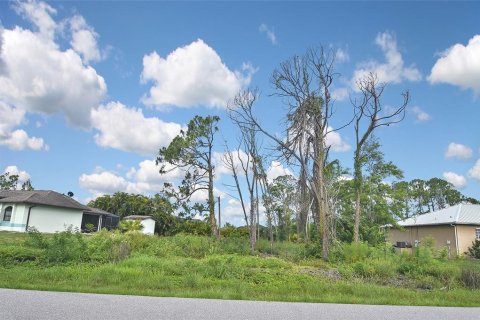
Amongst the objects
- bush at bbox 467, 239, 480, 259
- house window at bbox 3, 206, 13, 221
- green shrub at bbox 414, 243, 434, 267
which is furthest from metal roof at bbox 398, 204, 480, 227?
house window at bbox 3, 206, 13, 221

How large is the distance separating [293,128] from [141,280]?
12.6m

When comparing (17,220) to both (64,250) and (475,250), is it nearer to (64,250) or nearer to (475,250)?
(64,250)

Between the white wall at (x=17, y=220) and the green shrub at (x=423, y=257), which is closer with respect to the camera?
the green shrub at (x=423, y=257)

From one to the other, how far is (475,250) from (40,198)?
36903mm

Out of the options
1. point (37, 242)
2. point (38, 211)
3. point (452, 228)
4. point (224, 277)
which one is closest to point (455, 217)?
point (452, 228)

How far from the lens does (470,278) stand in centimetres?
1039

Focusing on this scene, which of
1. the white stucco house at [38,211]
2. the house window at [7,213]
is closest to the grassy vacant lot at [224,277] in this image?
the white stucco house at [38,211]

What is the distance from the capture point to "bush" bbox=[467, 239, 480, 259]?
1099 inches

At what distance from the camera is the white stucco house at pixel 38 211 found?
3419cm

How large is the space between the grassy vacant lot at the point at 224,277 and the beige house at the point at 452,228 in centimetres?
1773

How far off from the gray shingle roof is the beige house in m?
30.2

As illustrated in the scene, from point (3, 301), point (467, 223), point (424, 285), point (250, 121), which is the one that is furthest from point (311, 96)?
point (467, 223)

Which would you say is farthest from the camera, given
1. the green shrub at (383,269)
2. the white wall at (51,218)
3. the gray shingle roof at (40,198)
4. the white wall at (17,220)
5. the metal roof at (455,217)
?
the white wall at (51,218)

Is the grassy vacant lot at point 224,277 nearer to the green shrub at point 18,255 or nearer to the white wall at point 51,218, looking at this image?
the green shrub at point 18,255
